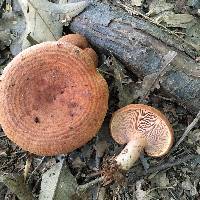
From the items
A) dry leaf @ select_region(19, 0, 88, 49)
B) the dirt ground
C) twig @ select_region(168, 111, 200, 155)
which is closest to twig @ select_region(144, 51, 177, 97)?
the dirt ground

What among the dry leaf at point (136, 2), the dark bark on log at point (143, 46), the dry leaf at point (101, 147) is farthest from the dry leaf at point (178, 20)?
the dry leaf at point (101, 147)

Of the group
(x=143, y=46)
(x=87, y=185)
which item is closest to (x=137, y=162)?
(x=87, y=185)

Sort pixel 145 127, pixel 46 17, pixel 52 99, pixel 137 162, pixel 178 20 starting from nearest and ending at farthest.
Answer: pixel 52 99, pixel 145 127, pixel 137 162, pixel 46 17, pixel 178 20

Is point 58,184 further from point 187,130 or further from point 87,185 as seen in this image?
point 187,130

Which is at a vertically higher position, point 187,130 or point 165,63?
point 165,63

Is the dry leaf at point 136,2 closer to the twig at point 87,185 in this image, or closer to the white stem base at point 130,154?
the white stem base at point 130,154

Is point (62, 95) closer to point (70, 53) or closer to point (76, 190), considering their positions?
point (70, 53)

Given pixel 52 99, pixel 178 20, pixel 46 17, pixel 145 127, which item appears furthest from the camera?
pixel 178 20
